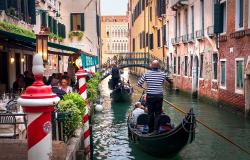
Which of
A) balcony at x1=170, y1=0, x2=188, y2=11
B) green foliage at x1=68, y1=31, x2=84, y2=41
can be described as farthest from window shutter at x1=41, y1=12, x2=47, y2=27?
balcony at x1=170, y1=0, x2=188, y2=11

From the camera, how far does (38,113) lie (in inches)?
107

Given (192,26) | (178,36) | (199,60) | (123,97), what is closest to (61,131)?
(123,97)

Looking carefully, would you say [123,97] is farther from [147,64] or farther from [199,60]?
[147,64]

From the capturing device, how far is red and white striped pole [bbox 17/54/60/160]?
106 inches

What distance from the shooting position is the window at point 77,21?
79.9 ft

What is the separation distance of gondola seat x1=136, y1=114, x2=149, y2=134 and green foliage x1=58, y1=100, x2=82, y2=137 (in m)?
1.86

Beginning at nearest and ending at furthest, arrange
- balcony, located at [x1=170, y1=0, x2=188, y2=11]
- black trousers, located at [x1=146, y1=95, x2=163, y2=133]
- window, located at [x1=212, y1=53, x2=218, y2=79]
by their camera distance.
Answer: black trousers, located at [x1=146, y1=95, x2=163, y2=133] → window, located at [x1=212, y1=53, x2=218, y2=79] → balcony, located at [x1=170, y1=0, x2=188, y2=11]

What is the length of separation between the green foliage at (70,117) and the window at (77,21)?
18.6 metres

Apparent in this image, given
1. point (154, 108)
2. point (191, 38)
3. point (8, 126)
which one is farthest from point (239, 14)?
point (8, 126)

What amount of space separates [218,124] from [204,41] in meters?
6.27

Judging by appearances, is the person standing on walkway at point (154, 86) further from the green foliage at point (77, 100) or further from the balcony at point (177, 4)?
the balcony at point (177, 4)

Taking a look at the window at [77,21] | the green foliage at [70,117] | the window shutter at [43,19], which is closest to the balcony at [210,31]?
the window shutter at [43,19]

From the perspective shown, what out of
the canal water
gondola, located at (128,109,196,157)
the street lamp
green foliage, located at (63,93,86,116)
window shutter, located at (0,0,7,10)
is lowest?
the canal water

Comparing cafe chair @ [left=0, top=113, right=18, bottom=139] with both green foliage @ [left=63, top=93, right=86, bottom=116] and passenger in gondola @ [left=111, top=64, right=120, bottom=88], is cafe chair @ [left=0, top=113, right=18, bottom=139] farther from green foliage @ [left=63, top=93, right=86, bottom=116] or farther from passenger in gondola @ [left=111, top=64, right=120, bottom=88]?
passenger in gondola @ [left=111, top=64, right=120, bottom=88]
